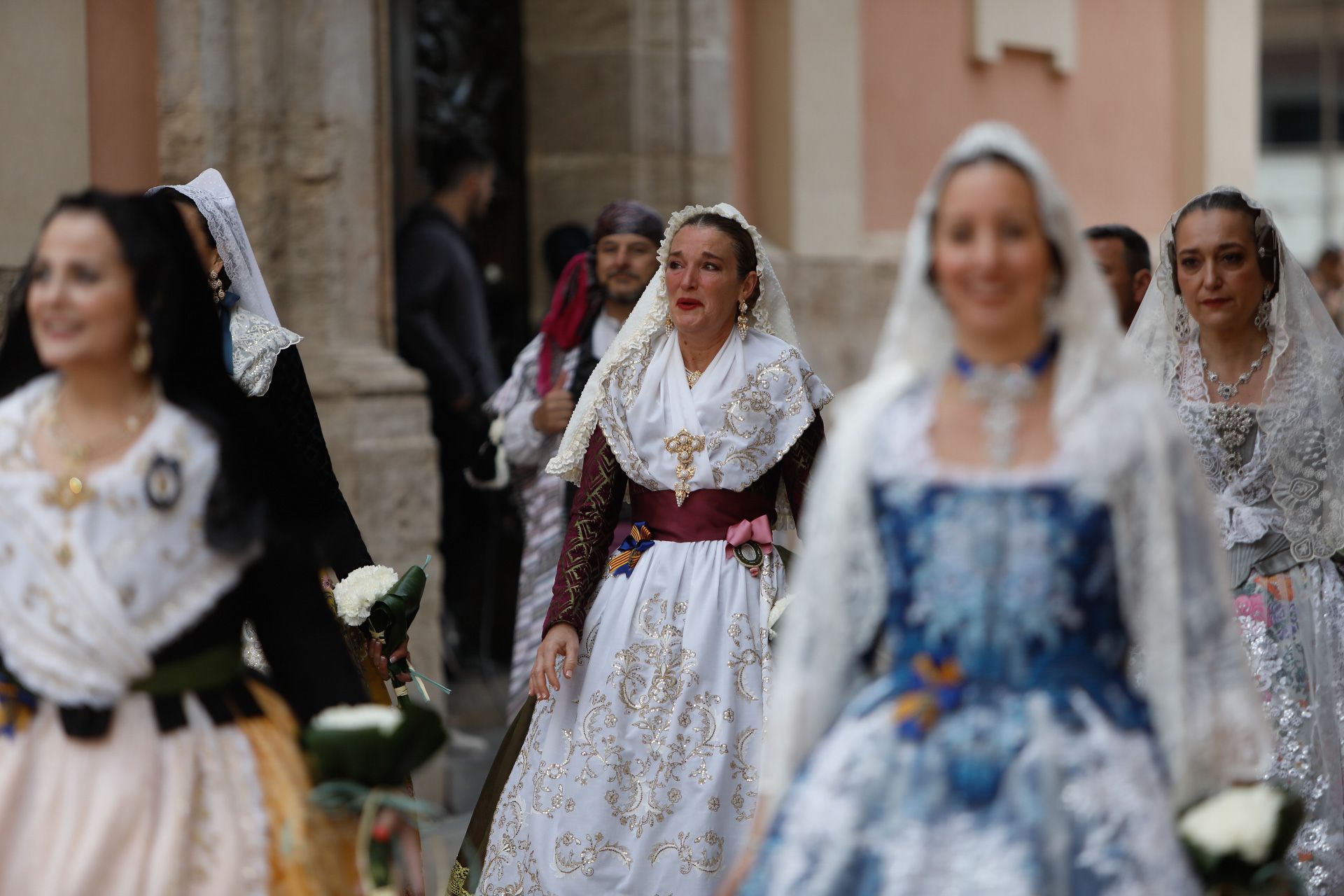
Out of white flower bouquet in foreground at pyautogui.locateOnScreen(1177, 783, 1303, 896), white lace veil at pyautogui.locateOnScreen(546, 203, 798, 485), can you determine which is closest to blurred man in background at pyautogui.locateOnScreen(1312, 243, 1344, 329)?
white lace veil at pyautogui.locateOnScreen(546, 203, 798, 485)

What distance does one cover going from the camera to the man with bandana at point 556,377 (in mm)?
6875

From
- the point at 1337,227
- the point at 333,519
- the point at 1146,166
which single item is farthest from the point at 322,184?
the point at 1337,227

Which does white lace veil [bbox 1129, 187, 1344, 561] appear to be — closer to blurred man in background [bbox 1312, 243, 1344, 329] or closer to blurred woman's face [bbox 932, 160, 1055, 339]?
blurred woman's face [bbox 932, 160, 1055, 339]

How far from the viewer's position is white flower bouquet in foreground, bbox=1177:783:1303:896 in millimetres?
2936

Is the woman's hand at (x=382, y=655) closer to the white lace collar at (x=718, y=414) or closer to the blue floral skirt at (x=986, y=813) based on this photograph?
the white lace collar at (x=718, y=414)

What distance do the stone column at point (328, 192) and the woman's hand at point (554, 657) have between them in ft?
7.68

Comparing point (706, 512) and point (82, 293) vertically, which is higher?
point (82, 293)

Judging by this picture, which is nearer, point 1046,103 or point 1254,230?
point 1254,230

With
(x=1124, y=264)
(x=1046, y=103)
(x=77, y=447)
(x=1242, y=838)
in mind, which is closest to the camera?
(x=1242, y=838)

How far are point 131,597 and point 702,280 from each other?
7.97 ft

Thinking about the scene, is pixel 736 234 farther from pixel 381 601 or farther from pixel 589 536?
pixel 381 601

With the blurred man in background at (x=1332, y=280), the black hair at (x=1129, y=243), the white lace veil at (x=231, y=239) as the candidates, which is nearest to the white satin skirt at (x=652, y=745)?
the white lace veil at (x=231, y=239)

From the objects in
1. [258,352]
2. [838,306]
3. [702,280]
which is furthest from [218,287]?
[838,306]

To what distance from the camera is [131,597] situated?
10.8ft
